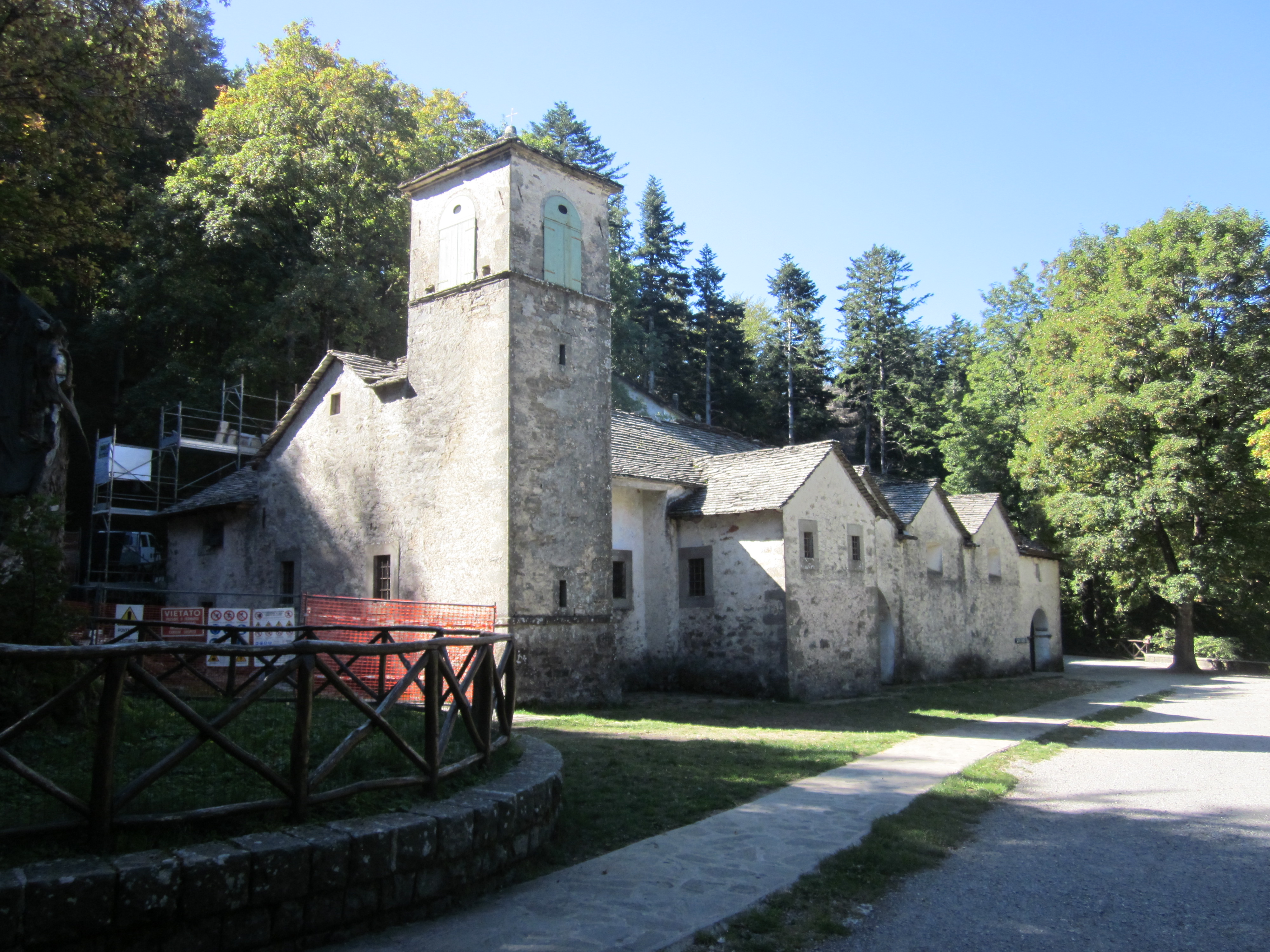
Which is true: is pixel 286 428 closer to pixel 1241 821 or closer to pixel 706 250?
pixel 1241 821

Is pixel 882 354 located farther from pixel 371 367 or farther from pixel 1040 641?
pixel 371 367

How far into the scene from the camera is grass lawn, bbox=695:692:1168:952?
195 inches

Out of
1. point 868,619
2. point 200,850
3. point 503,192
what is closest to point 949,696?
point 868,619

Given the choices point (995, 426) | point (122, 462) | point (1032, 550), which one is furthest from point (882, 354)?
point (122, 462)

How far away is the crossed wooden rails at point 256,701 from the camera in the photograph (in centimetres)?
412

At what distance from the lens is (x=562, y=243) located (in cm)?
1736

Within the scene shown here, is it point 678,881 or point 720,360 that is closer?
point 678,881

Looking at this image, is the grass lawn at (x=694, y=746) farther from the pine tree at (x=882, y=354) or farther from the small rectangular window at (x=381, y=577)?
the pine tree at (x=882, y=354)

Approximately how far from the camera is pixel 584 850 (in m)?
6.42

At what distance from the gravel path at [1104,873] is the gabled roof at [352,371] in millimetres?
13939

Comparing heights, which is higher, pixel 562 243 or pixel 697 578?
pixel 562 243

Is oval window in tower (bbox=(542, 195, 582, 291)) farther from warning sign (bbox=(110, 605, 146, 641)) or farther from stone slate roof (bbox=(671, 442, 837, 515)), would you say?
warning sign (bbox=(110, 605, 146, 641))

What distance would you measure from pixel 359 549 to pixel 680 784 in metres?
11.4

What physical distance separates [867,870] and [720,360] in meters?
45.1
